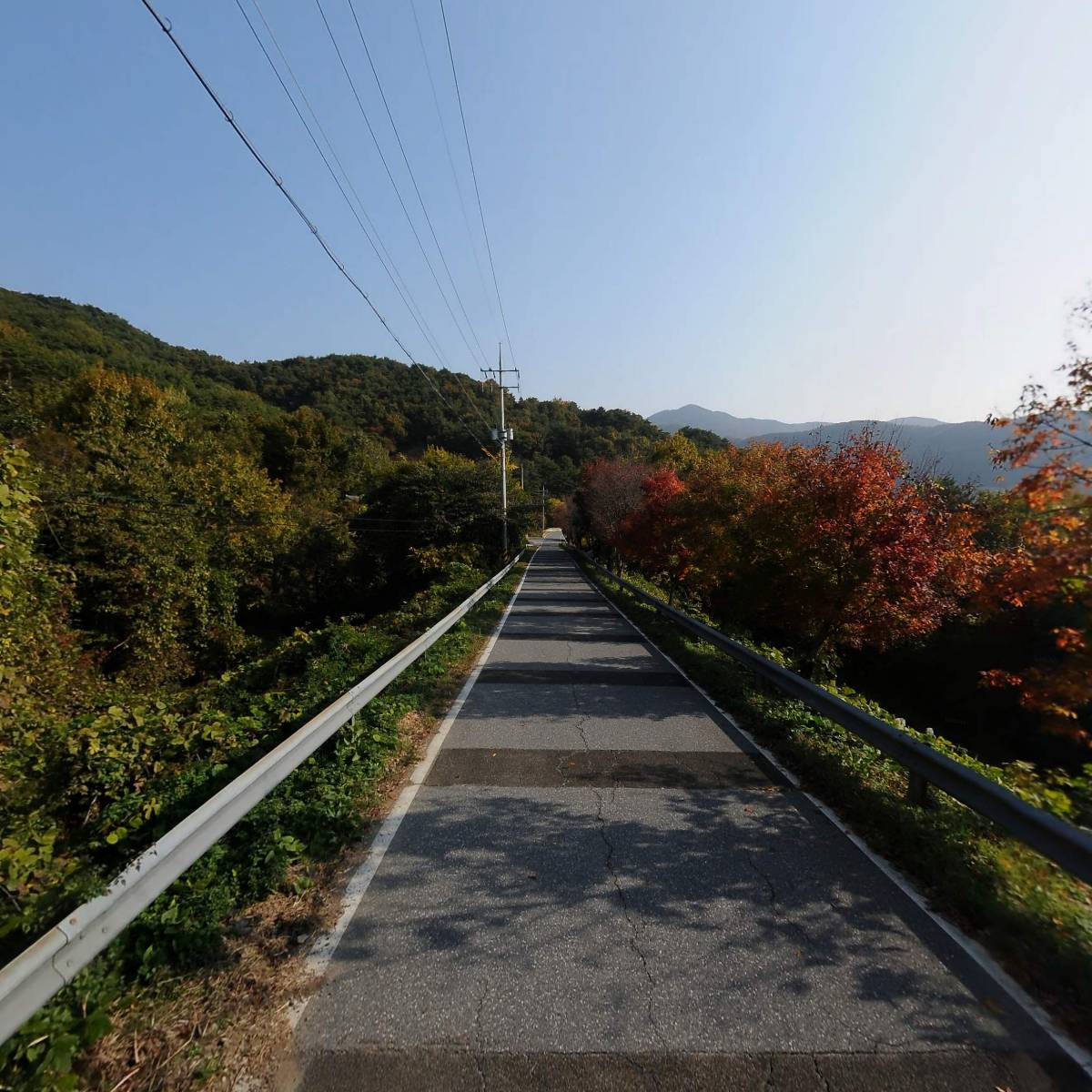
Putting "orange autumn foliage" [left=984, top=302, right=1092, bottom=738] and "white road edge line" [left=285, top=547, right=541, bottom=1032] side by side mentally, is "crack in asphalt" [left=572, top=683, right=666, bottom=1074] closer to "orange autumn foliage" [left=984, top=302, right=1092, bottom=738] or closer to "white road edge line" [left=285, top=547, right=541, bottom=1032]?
"white road edge line" [left=285, top=547, right=541, bottom=1032]

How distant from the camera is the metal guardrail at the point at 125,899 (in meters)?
1.94

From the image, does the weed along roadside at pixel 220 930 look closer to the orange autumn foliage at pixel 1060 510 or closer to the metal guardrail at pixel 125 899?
the metal guardrail at pixel 125 899

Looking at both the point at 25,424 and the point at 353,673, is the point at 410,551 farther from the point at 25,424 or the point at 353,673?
the point at 353,673

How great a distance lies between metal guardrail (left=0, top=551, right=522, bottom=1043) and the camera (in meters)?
1.94

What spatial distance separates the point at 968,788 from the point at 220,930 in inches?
167

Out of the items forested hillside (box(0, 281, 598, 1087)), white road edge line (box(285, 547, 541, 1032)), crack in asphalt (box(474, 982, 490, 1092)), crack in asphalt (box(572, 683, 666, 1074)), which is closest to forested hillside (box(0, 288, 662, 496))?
forested hillside (box(0, 281, 598, 1087))

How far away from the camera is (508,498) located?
3844 cm

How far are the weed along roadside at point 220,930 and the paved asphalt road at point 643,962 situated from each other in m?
0.29

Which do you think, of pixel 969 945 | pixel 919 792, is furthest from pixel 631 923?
pixel 919 792

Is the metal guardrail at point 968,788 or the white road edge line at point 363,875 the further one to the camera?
the metal guardrail at point 968,788

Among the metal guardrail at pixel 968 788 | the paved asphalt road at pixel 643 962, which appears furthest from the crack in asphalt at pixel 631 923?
the metal guardrail at pixel 968 788

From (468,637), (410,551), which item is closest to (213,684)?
(468,637)

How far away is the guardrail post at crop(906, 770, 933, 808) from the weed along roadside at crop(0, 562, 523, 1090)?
3.90 metres

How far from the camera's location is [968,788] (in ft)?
12.3
